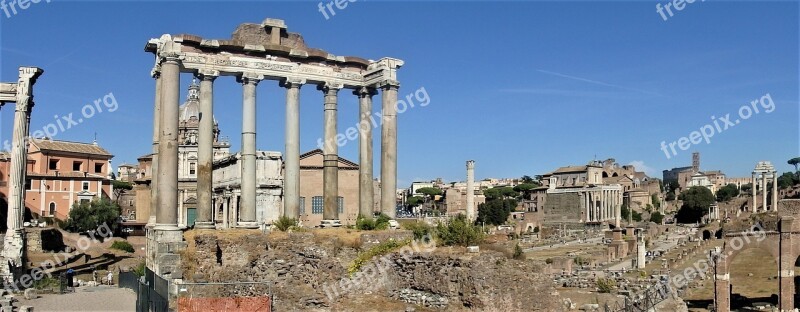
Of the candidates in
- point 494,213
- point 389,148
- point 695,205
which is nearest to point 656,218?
point 695,205

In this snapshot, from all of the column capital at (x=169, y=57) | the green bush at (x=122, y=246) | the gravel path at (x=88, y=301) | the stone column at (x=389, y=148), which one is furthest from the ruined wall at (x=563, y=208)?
the gravel path at (x=88, y=301)

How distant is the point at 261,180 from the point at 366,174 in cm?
2450

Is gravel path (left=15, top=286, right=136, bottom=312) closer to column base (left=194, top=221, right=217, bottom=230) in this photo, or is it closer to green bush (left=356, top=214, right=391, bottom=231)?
column base (left=194, top=221, right=217, bottom=230)

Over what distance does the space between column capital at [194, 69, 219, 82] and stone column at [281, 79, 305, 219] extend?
9.19 feet

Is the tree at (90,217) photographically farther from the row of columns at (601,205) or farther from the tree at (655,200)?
the tree at (655,200)

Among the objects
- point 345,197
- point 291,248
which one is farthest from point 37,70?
point 345,197

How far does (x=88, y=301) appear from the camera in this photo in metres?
22.5

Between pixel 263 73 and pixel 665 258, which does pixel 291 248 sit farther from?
pixel 665 258

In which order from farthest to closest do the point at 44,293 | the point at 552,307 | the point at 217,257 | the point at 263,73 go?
the point at 263,73 → the point at 44,293 → the point at 217,257 → the point at 552,307

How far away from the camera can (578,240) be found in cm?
8106

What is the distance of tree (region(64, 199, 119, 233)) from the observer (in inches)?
2410

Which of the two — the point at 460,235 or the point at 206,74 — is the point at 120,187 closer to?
the point at 206,74

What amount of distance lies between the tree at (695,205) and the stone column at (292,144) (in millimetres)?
85725

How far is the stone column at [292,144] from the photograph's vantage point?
28.3 m
